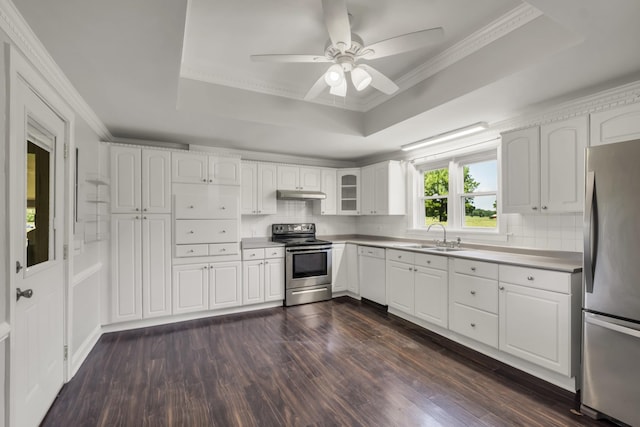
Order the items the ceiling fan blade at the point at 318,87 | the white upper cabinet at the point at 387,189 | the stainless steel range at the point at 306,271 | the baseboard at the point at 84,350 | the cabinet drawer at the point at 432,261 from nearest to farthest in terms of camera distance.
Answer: the ceiling fan blade at the point at 318,87
the baseboard at the point at 84,350
the cabinet drawer at the point at 432,261
the stainless steel range at the point at 306,271
the white upper cabinet at the point at 387,189

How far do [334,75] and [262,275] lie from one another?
2.87m

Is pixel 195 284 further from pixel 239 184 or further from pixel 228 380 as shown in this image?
pixel 228 380

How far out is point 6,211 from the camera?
1.49m

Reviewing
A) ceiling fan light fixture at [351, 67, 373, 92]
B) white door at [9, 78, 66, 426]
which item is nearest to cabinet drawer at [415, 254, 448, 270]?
ceiling fan light fixture at [351, 67, 373, 92]

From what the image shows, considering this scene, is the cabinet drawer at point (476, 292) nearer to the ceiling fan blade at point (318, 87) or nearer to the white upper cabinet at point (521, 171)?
the white upper cabinet at point (521, 171)

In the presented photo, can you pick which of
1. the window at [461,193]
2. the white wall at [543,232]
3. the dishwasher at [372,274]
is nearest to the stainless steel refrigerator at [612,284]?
the white wall at [543,232]

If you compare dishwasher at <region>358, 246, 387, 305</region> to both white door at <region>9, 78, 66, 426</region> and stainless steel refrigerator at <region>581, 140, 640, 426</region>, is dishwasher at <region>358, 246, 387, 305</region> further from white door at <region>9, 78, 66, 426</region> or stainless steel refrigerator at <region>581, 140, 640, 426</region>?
white door at <region>9, 78, 66, 426</region>

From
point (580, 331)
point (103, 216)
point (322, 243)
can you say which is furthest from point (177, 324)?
point (580, 331)

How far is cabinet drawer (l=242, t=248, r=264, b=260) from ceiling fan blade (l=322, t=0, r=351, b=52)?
2854mm

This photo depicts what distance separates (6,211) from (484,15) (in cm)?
310

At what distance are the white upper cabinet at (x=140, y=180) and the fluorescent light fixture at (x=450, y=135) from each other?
10.3 feet

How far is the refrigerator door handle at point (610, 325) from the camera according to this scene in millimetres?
1779

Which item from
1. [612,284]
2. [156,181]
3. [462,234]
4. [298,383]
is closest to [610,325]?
[612,284]

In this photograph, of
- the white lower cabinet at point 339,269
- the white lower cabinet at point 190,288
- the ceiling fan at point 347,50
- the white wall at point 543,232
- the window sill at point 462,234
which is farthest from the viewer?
the white lower cabinet at point 339,269
